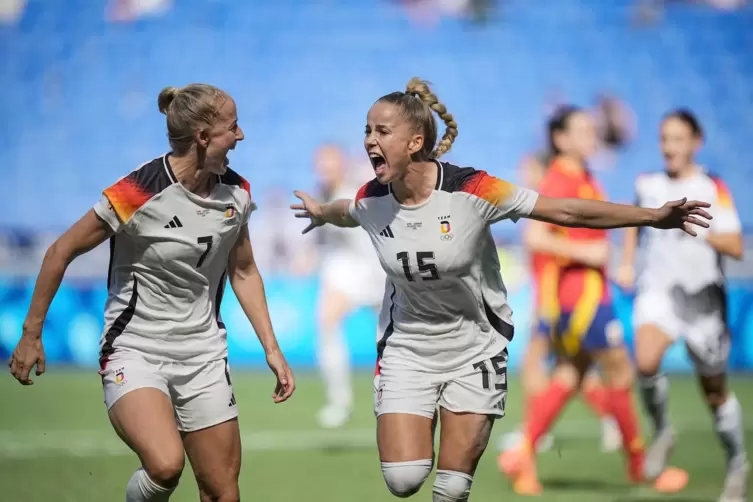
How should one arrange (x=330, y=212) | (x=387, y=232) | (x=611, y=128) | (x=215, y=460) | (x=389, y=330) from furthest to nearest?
(x=611, y=128), (x=330, y=212), (x=389, y=330), (x=387, y=232), (x=215, y=460)

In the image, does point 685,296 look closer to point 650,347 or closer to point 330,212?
point 650,347

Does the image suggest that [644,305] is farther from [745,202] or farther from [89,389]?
[745,202]

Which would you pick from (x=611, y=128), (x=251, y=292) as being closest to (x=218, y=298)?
(x=251, y=292)

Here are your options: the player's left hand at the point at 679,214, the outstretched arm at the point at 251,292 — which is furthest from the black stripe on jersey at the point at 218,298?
the player's left hand at the point at 679,214

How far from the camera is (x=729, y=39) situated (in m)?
21.8

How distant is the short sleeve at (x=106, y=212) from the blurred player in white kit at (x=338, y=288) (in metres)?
7.21

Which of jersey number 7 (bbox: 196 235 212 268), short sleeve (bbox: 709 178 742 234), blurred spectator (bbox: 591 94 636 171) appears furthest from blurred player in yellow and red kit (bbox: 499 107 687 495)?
blurred spectator (bbox: 591 94 636 171)

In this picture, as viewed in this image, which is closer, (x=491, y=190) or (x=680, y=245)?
(x=491, y=190)

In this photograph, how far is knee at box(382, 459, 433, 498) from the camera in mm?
5758

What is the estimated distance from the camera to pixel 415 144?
19.1 feet

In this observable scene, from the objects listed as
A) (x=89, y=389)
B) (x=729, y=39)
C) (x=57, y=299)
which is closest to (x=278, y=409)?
(x=89, y=389)

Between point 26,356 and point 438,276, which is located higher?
point 438,276

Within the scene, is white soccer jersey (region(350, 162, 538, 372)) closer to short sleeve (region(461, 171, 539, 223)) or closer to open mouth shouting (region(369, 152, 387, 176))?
short sleeve (region(461, 171, 539, 223))

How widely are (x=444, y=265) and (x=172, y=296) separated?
1.35m
